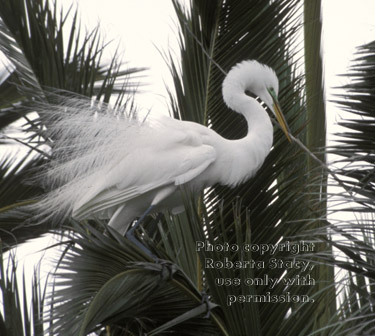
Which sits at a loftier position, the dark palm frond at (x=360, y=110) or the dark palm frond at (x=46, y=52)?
the dark palm frond at (x=46, y=52)

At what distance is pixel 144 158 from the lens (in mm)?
3203

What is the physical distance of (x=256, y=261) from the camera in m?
2.55

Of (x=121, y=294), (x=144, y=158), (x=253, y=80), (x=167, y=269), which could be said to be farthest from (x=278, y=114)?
(x=121, y=294)

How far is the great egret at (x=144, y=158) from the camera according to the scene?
10.1 ft

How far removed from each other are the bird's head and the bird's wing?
0.96 feet

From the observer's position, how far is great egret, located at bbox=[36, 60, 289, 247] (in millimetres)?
3070

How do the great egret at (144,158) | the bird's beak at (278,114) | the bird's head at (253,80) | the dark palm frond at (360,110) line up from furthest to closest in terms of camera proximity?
the bird's head at (253,80) < the bird's beak at (278,114) < the great egret at (144,158) < the dark palm frond at (360,110)

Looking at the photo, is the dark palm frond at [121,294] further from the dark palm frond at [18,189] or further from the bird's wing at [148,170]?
A: the dark palm frond at [18,189]

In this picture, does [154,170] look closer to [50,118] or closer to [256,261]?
[50,118]

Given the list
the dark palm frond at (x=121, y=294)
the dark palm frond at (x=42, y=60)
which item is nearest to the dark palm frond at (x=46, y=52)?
the dark palm frond at (x=42, y=60)

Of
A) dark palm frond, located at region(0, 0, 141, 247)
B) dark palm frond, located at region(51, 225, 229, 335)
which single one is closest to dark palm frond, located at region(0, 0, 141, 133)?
dark palm frond, located at region(0, 0, 141, 247)

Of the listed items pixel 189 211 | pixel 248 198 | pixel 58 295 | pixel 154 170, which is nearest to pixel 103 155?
pixel 154 170

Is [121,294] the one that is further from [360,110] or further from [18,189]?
[18,189]

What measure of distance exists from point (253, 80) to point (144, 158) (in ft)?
2.15
